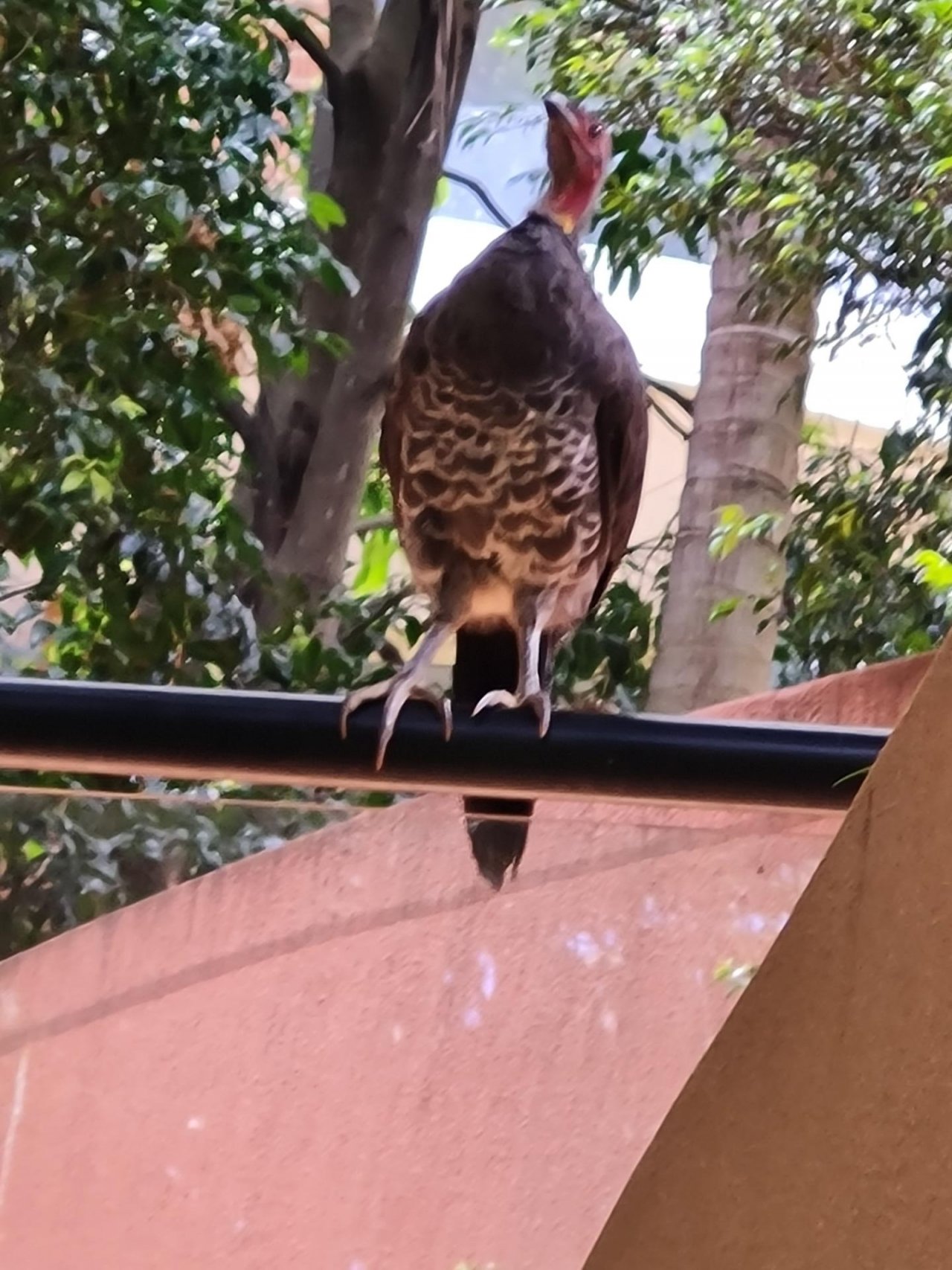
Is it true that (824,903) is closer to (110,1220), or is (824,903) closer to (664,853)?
(664,853)

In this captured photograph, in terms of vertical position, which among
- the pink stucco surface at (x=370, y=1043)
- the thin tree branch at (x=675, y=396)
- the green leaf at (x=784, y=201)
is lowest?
the pink stucco surface at (x=370, y=1043)

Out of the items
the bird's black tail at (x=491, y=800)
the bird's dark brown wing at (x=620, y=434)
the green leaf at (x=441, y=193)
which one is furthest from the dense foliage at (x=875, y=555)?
the green leaf at (x=441, y=193)

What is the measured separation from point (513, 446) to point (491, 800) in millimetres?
380

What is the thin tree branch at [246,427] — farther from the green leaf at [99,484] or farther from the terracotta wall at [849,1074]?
the terracotta wall at [849,1074]

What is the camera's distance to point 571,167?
1.38 metres

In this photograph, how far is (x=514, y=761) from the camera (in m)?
0.80

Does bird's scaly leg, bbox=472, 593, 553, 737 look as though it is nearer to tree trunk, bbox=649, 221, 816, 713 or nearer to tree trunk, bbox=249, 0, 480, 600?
tree trunk, bbox=649, 221, 816, 713

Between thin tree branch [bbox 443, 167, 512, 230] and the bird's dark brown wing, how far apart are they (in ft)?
3.71

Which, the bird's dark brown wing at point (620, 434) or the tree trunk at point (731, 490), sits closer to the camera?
the bird's dark brown wing at point (620, 434)

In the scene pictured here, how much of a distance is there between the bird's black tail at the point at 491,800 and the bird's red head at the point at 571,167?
44cm

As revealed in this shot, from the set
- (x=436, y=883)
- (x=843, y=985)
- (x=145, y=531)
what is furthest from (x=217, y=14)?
(x=843, y=985)

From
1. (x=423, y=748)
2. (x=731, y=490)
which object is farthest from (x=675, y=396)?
(x=423, y=748)

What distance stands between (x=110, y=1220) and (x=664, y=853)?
1.84 feet

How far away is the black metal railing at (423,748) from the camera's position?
0.79m
